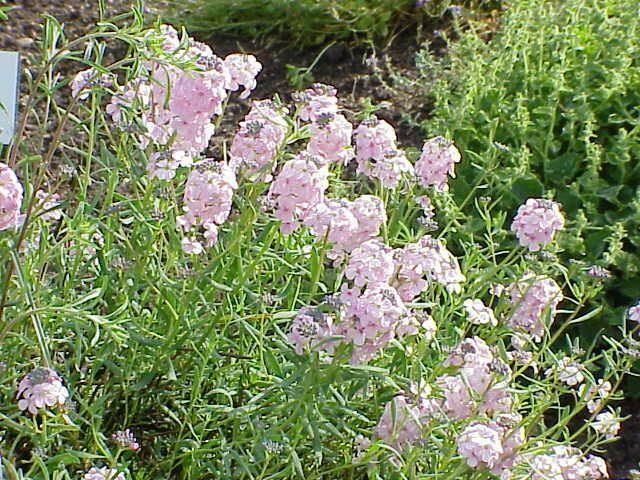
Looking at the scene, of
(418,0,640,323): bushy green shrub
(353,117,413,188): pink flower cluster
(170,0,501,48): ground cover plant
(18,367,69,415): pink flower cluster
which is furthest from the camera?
(170,0,501,48): ground cover plant

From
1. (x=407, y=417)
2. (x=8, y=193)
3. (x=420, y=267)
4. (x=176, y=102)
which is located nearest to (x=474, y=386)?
(x=407, y=417)

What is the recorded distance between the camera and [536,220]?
2.06 m

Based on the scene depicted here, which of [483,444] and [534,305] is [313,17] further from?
[483,444]

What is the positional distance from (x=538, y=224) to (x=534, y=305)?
199 millimetres

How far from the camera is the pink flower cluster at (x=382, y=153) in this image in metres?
2.09

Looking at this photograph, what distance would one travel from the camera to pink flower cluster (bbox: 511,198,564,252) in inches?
81.0

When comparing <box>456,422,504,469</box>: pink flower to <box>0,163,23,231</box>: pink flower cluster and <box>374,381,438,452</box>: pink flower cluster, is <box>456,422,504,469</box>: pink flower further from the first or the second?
<box>0,163,23,231</box>: pink flower cluster

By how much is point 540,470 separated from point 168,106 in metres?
1.02

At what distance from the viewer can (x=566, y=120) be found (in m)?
3.65

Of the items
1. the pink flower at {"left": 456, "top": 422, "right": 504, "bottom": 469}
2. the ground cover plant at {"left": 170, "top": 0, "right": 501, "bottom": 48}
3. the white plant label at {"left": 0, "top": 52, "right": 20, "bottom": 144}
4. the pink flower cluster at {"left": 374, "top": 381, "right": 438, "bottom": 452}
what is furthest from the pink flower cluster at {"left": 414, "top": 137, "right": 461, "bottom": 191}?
the ground cover plant at {"left": 170, "top": 0, "right": 501, "bottom": 48}

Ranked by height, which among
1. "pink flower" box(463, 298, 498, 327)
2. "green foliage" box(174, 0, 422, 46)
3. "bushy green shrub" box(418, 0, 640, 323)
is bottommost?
"green foliage" box(174, 0, 422, 46)

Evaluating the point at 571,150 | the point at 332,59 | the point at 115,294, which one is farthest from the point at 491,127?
the point at 115,294

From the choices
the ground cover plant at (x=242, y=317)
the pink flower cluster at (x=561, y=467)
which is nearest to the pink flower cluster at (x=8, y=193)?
the ground cover plant at (x=242, y=317)

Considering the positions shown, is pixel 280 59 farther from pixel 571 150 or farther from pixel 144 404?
pixel 144 404
